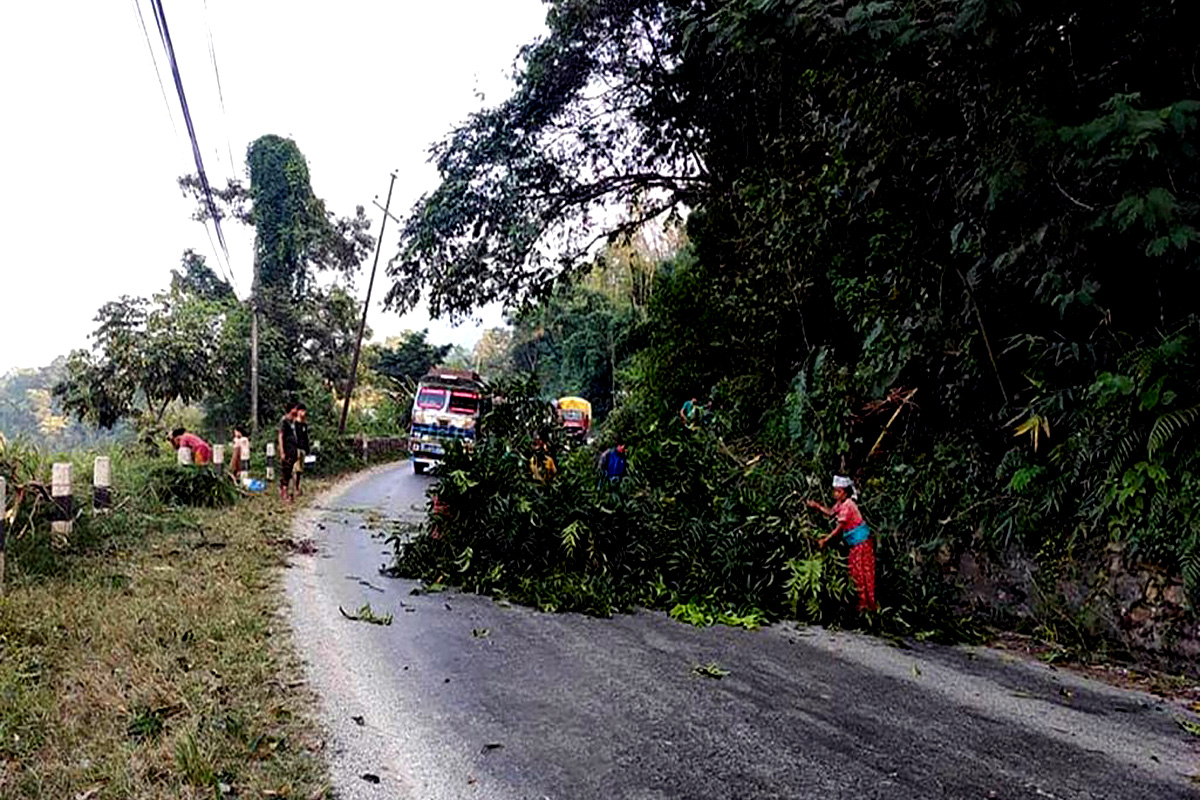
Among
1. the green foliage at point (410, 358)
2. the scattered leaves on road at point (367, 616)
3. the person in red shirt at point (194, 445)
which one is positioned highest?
the green foliage at point (410, 358)

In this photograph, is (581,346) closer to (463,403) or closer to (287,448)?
Answer: (463,403)

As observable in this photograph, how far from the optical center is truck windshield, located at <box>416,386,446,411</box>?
77.9ft

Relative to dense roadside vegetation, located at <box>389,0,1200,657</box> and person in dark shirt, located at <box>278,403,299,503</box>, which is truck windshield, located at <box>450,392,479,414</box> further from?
dense roadside vegetation, located at <box>389,0,1200,657</box>

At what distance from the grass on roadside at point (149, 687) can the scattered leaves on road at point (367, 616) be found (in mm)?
587

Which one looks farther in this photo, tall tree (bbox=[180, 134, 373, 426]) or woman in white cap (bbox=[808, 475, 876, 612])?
tall tree (bbox=[180, 134, 373, 426])

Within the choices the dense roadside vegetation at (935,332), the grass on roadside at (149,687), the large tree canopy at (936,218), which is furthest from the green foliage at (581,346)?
the grass on roadside at (149,687)

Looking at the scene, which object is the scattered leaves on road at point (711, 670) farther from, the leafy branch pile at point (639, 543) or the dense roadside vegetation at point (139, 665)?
the dense roadside vegetation at point (139, 665)

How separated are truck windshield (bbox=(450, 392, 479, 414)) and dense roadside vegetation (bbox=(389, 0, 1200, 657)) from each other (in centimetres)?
1165

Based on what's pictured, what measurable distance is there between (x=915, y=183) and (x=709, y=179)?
7.12 meters

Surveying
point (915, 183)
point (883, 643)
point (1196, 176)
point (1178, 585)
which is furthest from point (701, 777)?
point (915, 183)

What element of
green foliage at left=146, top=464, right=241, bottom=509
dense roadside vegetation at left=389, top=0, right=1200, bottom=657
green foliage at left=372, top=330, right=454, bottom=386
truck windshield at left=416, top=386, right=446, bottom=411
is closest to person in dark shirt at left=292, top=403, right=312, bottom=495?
green foliage at left=146, top=464, right=241, bottom=509

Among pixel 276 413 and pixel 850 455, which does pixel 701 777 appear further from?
pixel 276 413

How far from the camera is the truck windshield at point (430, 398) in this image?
77.9 ft

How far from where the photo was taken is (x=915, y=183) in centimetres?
865
